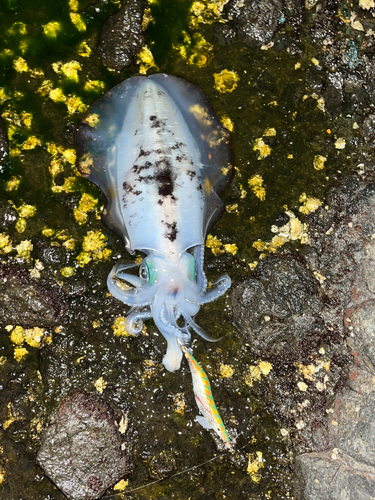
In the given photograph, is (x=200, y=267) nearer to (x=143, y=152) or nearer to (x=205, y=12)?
(x=143, y=152)

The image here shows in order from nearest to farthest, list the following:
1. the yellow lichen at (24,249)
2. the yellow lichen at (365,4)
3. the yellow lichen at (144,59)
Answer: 1. the yellow lichen at (24,249)
2. the yellow lichen at (144,59)
3. the yellow lichen at (365,4)

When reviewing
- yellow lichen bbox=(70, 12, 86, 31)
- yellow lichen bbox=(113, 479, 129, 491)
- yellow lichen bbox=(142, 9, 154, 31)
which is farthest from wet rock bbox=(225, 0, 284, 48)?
yellow lichen bbox=(113, 479, 129, 491)

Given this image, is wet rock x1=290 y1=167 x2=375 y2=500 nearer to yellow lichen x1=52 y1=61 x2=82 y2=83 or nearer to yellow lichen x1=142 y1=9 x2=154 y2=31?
yellow lichen x1=142 y1=9 x2=154 y2=31

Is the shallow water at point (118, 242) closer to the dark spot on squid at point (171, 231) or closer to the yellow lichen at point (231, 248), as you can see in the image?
the yellow lichen at point (231, 248)

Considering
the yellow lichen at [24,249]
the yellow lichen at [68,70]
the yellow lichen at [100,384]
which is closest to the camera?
the yellow lichen at [100,384]

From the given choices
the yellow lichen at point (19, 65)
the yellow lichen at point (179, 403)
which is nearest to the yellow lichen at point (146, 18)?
the yellow lichen at point (19, 65)

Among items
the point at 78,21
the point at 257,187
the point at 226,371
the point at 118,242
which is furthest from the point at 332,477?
the point at 78,21
